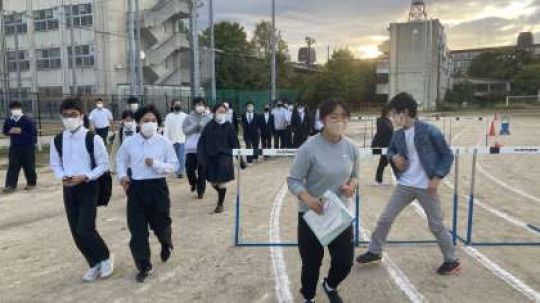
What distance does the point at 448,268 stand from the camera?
18.7ft

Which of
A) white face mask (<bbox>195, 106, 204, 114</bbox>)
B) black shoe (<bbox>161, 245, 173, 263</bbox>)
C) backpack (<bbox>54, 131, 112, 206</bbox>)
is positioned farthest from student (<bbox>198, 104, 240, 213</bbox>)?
backpack (<bbox>54, 131, 112, 206</bbox>)

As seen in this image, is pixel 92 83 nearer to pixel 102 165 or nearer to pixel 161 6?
pixel 161 6

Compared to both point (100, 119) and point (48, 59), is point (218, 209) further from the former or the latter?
point (48, 59)

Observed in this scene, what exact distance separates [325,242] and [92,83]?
44.2 metres

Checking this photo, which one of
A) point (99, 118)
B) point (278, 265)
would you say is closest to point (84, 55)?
point (99, 118)

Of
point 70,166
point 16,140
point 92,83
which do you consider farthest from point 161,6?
point 70,166

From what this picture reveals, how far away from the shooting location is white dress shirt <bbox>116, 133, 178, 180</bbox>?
5.74m

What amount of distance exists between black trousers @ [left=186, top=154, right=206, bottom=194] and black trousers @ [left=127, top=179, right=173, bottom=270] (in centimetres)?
389

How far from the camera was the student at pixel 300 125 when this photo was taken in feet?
58.9

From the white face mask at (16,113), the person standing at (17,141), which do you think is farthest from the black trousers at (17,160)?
the white face mask at (16,113)

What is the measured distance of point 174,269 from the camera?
20.0 feet

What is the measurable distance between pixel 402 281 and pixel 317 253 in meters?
1.56

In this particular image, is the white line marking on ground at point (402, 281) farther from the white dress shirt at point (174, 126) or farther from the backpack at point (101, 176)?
the white dress shirt at point (174, 126)

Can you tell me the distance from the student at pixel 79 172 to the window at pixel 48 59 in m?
45.7
